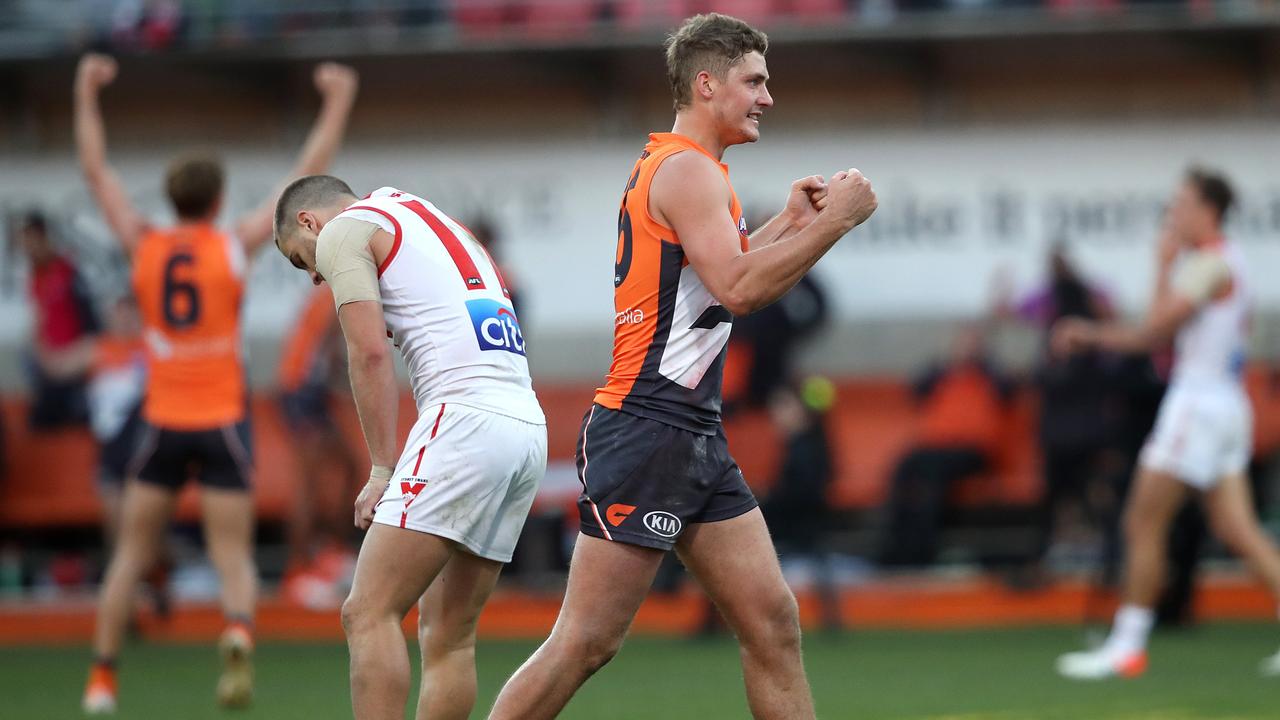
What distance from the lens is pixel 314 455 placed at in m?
13.6

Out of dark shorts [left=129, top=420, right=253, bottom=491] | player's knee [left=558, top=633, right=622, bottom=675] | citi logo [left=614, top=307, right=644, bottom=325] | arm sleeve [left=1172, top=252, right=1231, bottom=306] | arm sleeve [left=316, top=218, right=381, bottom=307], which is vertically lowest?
dark shorts [left=129, top=420, right=253, bottom=491]

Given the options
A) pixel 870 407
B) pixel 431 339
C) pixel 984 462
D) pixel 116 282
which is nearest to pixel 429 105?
pixel 116 282

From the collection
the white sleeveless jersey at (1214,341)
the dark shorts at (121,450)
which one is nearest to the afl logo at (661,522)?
the white sleeveless jersey at (1214,341)

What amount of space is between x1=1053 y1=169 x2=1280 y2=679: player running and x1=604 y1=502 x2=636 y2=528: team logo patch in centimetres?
453

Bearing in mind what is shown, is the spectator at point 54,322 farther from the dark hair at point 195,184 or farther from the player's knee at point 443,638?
the player's knee at point 443,638

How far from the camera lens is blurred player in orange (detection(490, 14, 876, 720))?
16.5 ft

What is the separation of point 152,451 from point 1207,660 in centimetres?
595

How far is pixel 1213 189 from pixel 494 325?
17.5 feet

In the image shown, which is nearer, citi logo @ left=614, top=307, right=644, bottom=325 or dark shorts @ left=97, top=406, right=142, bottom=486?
citi logo @ left=614, top=307, right=644, bottom=325

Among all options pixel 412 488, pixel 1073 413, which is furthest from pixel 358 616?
pixel 1073 413

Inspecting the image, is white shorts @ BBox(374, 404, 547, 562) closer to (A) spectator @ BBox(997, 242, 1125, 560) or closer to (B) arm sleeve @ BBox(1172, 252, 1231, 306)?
(B) arm sleeve @ BBox(1172, 252, 1231, 306)

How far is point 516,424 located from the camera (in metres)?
5.46

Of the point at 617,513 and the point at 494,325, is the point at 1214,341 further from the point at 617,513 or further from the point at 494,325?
the point at 617,513

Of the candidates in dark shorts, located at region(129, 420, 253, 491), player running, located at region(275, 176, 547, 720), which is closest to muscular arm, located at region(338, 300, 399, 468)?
player running, located at region(275, 176, 547, 720)
